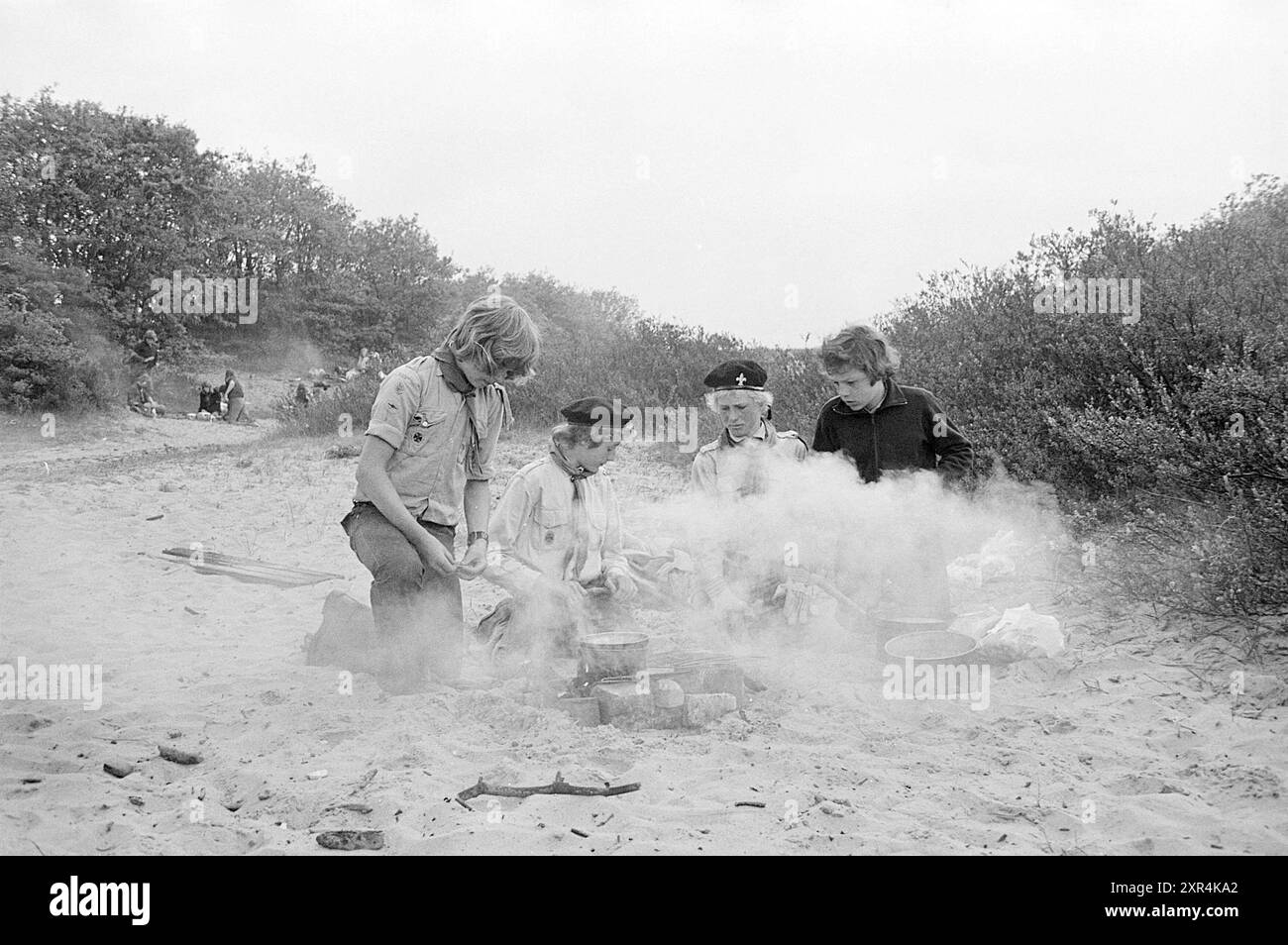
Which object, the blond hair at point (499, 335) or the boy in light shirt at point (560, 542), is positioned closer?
the blond hair at point (499, 335)

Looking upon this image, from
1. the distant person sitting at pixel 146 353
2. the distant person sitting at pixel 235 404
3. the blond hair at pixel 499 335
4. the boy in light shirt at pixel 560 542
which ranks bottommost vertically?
the boy in light shirt at pixel 560 542

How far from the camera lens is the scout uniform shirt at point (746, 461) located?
15.4 ft

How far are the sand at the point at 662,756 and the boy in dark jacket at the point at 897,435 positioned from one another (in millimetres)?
478

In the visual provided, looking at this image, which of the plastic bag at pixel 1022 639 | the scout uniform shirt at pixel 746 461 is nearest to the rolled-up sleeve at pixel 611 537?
the scout uniform shirt at pixel 746 461

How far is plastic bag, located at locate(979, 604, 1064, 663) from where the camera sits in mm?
3945

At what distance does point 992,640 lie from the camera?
3994mm

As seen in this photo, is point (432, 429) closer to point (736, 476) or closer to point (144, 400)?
point (736, 476)

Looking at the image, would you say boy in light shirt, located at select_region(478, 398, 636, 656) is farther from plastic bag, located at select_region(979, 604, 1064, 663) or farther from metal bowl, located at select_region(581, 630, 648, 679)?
plastic bag, located at select_region(979, 604, 1064, 663)

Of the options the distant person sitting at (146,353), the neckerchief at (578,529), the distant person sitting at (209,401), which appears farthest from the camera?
the distant person sitting at (146,353)

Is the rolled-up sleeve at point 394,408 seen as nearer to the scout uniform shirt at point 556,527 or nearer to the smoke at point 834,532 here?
the scout uniform shirt at point 556,527

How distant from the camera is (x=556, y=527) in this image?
4402 millimetres
